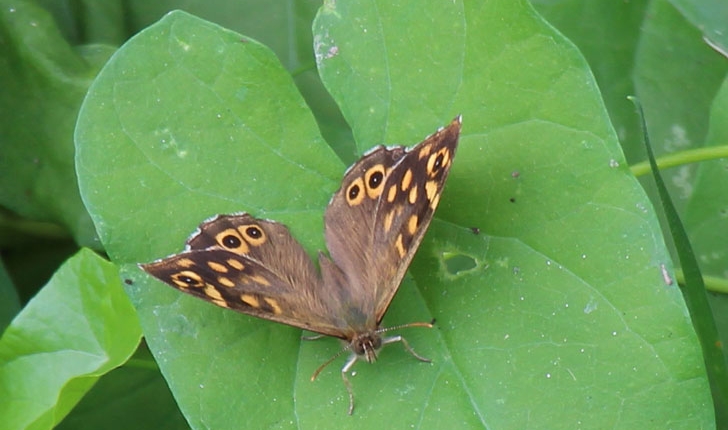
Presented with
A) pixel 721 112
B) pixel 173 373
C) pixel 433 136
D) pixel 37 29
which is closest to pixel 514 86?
pixel 433 136

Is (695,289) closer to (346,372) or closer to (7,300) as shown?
(346,372)

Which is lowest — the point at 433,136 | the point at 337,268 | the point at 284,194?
the point at 337,268

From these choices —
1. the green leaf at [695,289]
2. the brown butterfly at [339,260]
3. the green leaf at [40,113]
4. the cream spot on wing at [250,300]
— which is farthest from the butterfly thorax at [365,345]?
the green leaf at [40,113]

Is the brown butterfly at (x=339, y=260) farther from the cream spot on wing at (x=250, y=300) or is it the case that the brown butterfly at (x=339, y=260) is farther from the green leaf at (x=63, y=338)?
the green leaf at (x=63, y=338)

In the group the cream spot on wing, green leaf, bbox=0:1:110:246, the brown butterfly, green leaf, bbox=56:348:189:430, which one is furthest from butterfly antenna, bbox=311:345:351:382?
green leaf, bbox=0:1:110:246

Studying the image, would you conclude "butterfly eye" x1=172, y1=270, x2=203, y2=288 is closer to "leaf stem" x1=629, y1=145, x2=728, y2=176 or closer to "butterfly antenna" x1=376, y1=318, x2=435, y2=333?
"butterfly antenna" x1=376, y1=318, x2=435, y2=333

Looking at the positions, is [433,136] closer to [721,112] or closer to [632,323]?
[632,323]
